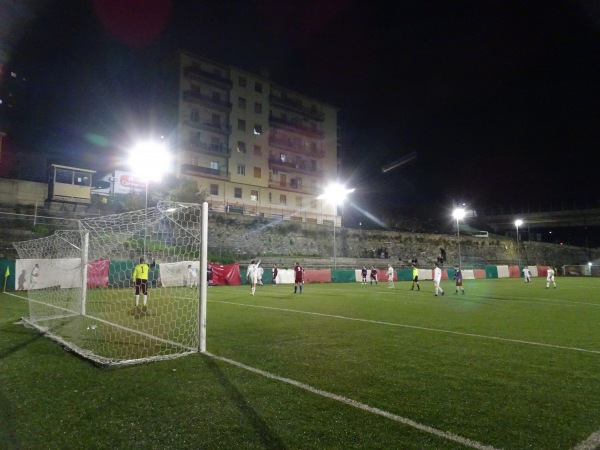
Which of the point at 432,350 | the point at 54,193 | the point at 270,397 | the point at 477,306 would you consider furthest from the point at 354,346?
the point at 54,193

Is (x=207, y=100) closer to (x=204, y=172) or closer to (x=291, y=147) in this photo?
(x=204, y=172)

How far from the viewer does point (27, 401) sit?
4680 millimetres

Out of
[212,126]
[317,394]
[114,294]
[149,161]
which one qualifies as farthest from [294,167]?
[317,394]

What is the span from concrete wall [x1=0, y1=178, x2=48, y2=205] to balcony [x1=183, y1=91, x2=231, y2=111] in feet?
62.5

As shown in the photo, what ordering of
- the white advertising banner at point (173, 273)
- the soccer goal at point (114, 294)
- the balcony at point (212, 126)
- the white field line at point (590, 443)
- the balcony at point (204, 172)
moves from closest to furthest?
the white field line at point (590, 443)
the soccer goal at point (114, 294)
the white advertising banner at point (173, 273)
the balcony at point (204, 172)
the balcony at point (212, 126)

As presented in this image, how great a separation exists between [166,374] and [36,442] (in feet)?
7.19

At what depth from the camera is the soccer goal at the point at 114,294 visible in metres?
7.38

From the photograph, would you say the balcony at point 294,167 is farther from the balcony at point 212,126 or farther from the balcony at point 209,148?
the balcony at point 212,126

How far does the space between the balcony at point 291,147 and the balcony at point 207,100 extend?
27.0 feet

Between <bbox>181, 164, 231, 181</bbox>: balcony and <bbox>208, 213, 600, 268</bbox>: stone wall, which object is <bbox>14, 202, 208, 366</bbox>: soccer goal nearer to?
<bbox>208, 213, 600, 268</bbox>: stone wall

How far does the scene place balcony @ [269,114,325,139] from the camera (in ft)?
186

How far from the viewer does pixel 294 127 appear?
5812 centimetres

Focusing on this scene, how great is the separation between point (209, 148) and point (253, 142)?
7671mm

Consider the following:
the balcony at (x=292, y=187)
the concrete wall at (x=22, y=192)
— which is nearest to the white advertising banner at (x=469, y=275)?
the balcony at (x=292, y=187)
